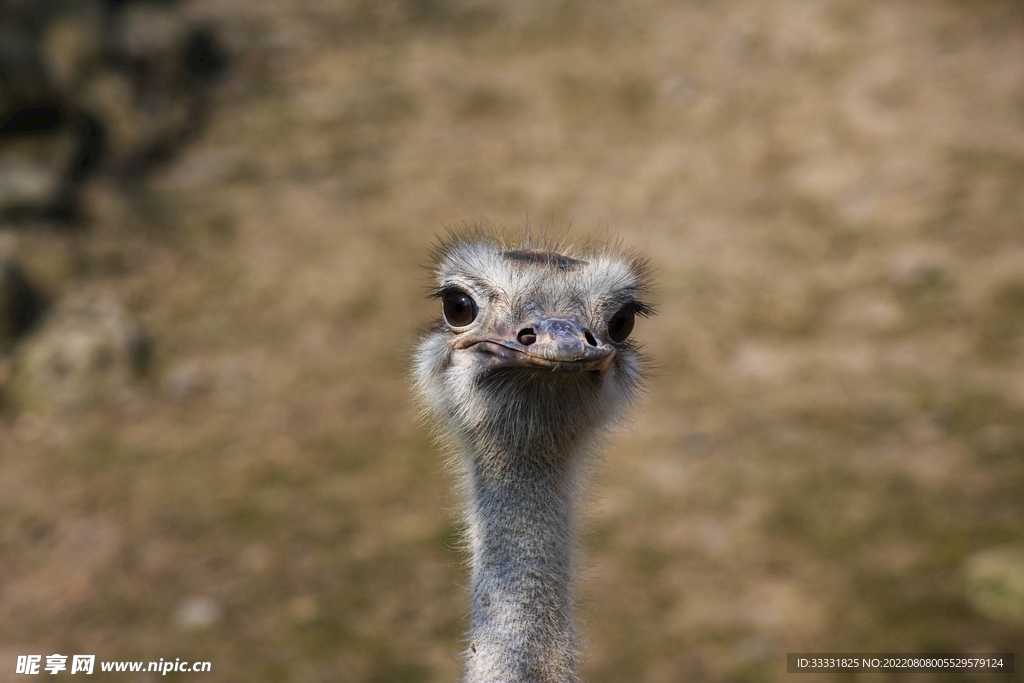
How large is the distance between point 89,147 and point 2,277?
2.42 meters

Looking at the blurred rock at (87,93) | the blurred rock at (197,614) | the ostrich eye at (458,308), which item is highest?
the blurred rock at (87,93)

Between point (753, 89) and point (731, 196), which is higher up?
point (753, 89)

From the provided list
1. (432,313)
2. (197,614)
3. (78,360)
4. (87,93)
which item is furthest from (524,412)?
(87,93)

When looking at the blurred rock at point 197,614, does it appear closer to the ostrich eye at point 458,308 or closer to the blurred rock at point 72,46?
the ostrich eye at point 458,308

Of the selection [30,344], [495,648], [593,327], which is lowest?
[495,648]

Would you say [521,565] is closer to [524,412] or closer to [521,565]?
[521,565]

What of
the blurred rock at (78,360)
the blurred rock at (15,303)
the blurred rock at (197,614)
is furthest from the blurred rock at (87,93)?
the blurred rock at (197,614)

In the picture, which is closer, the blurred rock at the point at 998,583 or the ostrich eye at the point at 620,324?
the ostrich eye at the point at 620,324

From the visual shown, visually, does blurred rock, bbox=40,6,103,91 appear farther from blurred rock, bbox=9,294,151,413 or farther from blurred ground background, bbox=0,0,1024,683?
blurred rock, bbox=9,294,151,413

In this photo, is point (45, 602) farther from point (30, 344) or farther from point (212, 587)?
point (30, 344)

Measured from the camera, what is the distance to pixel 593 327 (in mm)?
2236

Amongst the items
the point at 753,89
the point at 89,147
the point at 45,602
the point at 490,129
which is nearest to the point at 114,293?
the point at 89,147

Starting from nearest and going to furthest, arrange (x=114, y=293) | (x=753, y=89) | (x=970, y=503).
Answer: (x=970, y=503)
(x=114, y=293)
(x=753, y=89)

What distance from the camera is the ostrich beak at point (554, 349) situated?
6.73 ft
